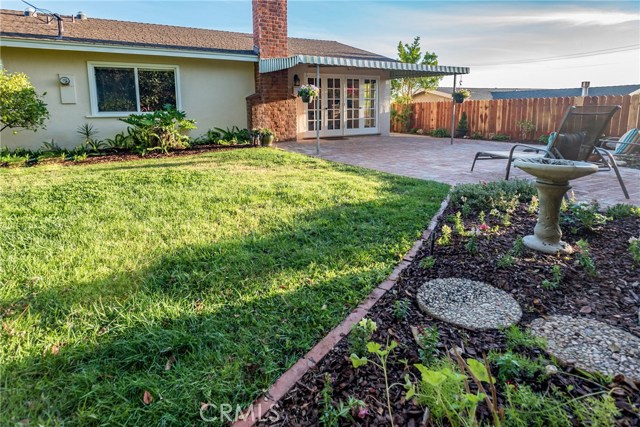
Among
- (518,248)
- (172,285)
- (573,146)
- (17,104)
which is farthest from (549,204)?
(17,104)

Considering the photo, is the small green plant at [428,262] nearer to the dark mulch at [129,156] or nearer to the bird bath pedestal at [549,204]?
the bird bath pedestal at [549,204]

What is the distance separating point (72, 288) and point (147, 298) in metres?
0.52

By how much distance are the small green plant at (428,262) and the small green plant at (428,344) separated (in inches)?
34.8

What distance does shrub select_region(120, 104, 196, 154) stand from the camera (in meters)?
8.69

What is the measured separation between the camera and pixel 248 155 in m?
8.04

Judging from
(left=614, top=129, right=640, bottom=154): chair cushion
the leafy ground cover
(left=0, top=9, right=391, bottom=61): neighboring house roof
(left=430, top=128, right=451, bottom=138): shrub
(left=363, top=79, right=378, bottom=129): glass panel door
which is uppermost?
(left=0, top=9, right=391, bottom=61): neighboring house roof

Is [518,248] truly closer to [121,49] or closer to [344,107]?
[121,49]

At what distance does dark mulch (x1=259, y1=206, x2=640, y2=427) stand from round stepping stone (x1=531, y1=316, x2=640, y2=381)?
0.22 ft

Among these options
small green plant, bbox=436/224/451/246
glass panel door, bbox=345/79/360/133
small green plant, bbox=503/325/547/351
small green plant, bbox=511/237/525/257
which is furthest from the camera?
glass panel door, bbox=345/79/360/133

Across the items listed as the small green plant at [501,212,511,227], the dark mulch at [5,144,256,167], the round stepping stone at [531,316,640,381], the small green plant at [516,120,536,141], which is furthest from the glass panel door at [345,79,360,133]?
the round stepping stone at [531,316,640,381]

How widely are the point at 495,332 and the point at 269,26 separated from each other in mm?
10899

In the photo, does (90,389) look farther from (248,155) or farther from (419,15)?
(419,15)

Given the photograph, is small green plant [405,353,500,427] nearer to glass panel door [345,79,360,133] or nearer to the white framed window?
the white framed window

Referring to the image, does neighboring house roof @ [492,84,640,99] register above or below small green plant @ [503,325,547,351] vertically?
above
